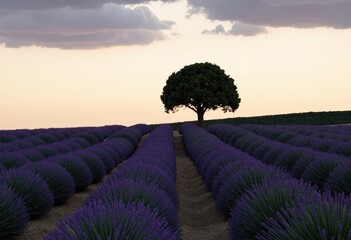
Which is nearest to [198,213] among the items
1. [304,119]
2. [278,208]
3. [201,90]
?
[278,208]

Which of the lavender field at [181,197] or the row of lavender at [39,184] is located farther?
the row of lavender at [39,184]

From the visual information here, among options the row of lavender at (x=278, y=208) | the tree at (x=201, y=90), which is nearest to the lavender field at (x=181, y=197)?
the row of lavender at (x=278, y=208)

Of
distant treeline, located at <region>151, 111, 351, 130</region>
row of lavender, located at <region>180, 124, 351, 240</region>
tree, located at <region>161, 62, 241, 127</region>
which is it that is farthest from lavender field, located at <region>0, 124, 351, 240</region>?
distant treeline, located at <region>151, 111, 351, 130</region>

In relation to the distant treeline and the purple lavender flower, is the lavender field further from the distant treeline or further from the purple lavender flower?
the distant treeline

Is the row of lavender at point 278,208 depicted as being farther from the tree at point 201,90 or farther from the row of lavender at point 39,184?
the tree at point 201,90

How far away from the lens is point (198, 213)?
29.4ft

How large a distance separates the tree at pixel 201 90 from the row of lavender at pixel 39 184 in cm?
2458

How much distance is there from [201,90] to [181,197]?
27384 millimetres

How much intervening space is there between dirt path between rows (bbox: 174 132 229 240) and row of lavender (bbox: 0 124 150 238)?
2234mm

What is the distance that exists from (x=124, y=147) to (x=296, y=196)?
13356 millimetres

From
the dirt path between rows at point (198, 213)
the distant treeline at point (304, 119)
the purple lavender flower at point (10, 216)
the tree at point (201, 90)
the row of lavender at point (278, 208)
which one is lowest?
the dirt path between rows at point (198, 213)

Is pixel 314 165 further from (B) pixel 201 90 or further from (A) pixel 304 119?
(A) pixel 304 119

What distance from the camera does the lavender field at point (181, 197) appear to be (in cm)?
343

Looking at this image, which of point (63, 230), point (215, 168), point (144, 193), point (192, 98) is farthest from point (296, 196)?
point (192, 98)
